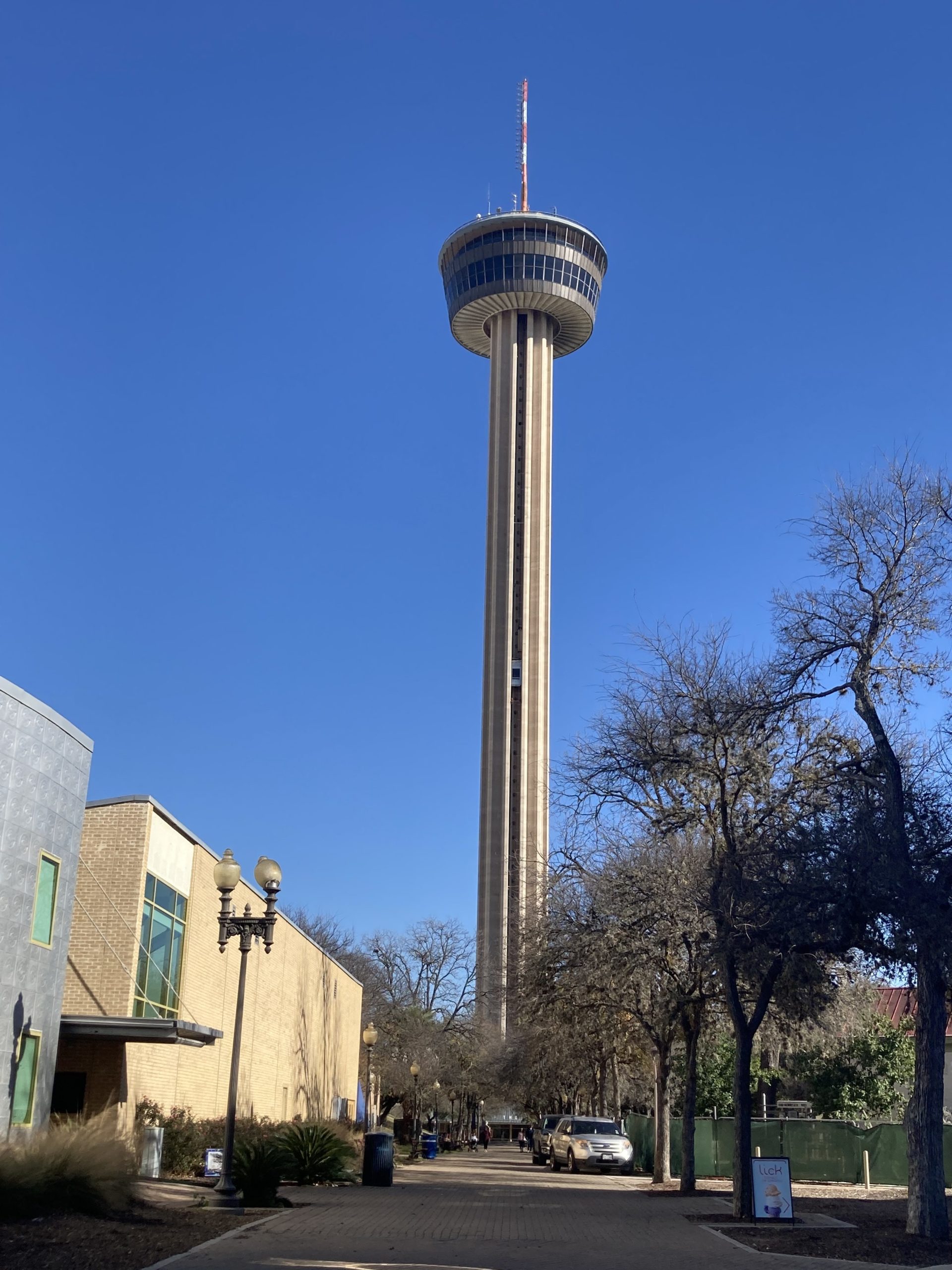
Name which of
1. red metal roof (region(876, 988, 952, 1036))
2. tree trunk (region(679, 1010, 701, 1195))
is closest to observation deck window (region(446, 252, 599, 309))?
red metal roof (region(876, 988, 952, 1036))

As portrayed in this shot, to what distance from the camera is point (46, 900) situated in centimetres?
2080

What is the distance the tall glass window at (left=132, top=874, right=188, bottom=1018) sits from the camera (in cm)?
2488

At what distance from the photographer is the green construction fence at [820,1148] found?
Result: 31156mm

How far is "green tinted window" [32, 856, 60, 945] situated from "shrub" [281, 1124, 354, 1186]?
748 cm

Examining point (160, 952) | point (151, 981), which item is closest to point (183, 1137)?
point (151, 981)

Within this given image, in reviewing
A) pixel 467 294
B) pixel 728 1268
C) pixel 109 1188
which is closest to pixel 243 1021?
pixel 109 1188

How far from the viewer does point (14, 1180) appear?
46.2ft

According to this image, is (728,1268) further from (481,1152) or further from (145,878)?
(481,1152)

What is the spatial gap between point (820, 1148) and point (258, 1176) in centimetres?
1802

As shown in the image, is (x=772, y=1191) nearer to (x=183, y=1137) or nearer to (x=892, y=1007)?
(x=183, y=1137)

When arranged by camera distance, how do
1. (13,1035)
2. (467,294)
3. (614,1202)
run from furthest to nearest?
(467,294) → (614,1202) → (13,1035)

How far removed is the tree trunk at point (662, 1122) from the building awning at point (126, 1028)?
42.4ft

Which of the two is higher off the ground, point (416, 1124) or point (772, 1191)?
point (772, 1191)

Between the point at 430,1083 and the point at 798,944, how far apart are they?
2429 inches
